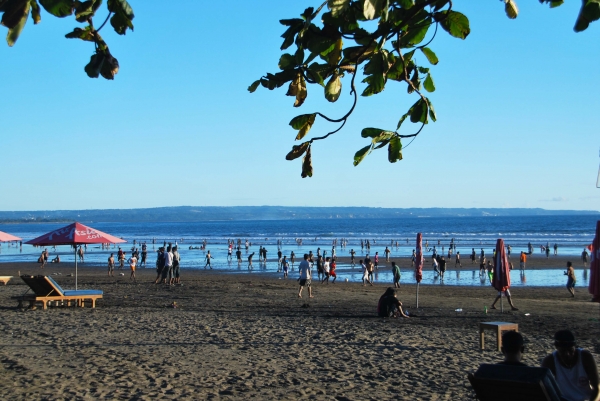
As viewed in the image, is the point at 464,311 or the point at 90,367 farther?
the point at 464,311

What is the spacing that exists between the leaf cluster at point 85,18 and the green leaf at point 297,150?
93cm

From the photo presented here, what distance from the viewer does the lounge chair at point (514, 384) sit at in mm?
3930

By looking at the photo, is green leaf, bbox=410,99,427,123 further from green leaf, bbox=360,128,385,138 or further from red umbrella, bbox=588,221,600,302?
red umbrella, bbox=588,221,600,302

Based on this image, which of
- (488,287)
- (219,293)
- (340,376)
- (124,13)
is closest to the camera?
(124,13)

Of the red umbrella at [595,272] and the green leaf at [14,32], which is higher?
the green leaf at [14,32]

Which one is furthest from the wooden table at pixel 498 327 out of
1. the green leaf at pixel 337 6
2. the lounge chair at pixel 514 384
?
the green leaf at pixel 337 6

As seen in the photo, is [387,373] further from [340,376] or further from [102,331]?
[102,331]

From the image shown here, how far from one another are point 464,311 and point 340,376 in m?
8.97

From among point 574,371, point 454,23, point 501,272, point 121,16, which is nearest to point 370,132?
point 454,23

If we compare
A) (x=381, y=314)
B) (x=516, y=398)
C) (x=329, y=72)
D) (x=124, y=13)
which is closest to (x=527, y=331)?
(x=381, y=314)

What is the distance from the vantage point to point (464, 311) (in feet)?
53.0

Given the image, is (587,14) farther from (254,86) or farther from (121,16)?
(121,16)

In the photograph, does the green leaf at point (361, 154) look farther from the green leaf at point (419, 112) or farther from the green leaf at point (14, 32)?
the green leaf at point (14, 32)

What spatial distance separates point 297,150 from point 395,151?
Answer: 57 cm
